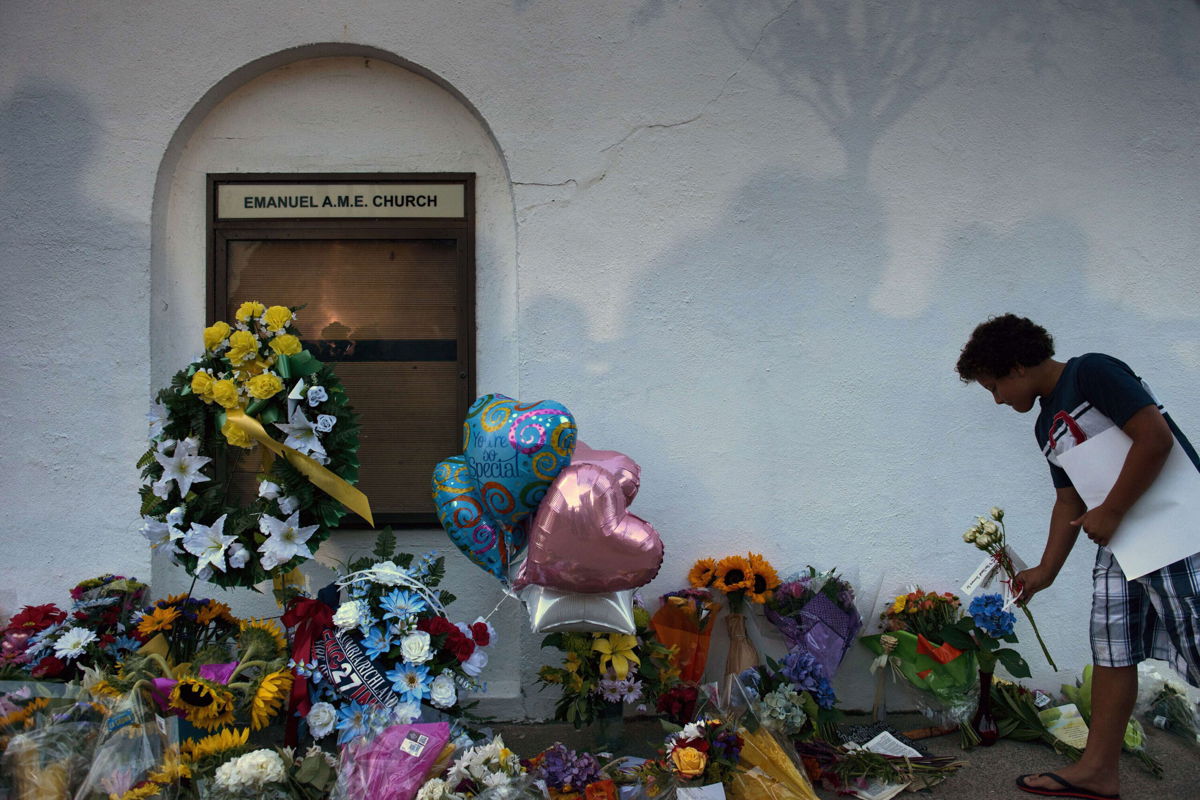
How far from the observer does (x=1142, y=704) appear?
393 cm

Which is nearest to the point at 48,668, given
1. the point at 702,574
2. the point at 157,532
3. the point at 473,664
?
the point at 157,532

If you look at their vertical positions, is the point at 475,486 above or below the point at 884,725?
above

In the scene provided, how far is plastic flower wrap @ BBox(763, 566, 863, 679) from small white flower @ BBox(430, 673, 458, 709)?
4.92ft

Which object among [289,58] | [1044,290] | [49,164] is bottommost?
[1044,290]

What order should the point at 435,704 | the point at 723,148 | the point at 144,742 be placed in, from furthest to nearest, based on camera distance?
the point at 723,148 → the point at 435,704 → the point at 144,742

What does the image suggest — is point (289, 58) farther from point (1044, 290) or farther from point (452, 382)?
point (1044, 290)

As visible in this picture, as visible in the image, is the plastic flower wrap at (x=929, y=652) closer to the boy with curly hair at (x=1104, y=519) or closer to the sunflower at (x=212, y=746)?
the boy with curly hair at (x=1104, y=519)

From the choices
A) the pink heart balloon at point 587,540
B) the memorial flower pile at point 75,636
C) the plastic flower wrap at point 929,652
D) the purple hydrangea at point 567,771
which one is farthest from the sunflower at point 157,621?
the plastic flower wrap at point 929,652

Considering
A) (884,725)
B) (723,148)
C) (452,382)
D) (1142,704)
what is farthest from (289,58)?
(1142,704)

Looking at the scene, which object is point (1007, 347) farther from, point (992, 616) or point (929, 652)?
point (929, 652)

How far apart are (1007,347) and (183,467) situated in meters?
2.98

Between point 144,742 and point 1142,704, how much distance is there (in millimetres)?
3967

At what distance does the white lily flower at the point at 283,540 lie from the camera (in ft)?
10.5

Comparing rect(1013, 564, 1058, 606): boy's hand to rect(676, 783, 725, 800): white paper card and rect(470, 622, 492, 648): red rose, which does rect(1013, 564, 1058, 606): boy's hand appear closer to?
rect(676, 783, 725, 800): white paper card
